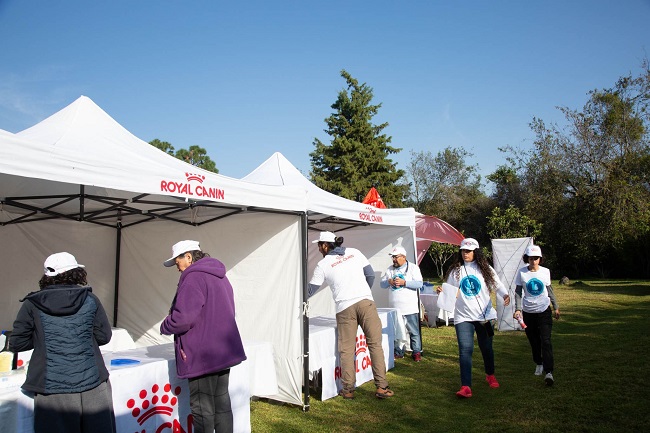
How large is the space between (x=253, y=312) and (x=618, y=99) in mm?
25086

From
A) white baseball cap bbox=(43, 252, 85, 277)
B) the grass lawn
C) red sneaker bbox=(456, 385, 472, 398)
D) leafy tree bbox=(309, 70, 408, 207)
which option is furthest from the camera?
leafy tree bbox=(309, 70, 408, 207)

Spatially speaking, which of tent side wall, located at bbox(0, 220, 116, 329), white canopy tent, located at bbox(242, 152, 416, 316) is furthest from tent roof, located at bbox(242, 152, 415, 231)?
tent side wall, located at bbox(0, 220, 116, 329)

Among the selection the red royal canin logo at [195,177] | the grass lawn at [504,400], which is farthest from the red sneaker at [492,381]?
the red royal canin logo at [195,177]

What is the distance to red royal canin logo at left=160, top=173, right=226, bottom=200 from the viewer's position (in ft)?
13.1

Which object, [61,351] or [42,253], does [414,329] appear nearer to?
[42,253]

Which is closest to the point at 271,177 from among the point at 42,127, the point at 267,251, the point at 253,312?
the point at 267,251

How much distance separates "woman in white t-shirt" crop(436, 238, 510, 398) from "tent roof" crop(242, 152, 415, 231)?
1424 mm

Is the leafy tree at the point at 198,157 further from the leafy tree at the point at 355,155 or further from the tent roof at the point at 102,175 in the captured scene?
the tent roof at the point at 102,175

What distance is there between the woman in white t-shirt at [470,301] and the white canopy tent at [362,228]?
1.51 m

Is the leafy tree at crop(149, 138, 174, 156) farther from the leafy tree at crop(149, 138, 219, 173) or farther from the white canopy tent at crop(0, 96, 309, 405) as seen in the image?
the white canopy tent at crop(0, 96, 309, 405)

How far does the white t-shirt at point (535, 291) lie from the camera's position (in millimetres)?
5902

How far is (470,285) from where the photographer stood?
541 cm

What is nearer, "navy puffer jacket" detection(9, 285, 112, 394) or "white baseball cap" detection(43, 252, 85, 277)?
"navy puffer jacket" detection(9, 285, 112, 394)

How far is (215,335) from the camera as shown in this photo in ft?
11.5
